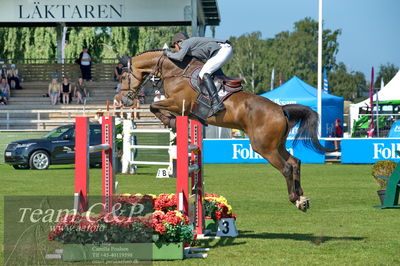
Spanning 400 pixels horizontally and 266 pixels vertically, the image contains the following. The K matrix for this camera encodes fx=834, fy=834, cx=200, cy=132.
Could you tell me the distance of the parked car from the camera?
25.0m

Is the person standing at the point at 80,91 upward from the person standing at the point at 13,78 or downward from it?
downward

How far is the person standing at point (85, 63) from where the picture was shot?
37.8 metres

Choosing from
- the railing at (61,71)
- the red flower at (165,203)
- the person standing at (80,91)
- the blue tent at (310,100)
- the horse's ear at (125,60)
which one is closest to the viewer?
the red flower at (165,203)

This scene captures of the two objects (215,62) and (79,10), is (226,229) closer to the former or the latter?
(215,62)

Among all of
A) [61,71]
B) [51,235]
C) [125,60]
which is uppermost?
[61,71]

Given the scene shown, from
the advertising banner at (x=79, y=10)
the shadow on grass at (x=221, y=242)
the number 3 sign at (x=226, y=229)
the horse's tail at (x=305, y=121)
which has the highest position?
the advertising banner at (x=79, y=10)

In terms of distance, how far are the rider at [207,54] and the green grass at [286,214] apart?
1790 mm

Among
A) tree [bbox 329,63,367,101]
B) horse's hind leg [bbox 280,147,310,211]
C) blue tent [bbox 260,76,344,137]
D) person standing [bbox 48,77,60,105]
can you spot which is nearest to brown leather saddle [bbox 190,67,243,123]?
horse's hind leg [bbox 280,147,310,211]

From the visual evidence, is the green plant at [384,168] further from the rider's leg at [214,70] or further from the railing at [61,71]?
the railing at [61,71]

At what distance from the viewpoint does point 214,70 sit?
10289 millimetres

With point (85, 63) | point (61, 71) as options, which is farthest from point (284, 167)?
point (61, 71)

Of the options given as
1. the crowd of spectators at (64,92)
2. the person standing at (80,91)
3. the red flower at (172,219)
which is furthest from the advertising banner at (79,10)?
the red flower at (172,219)

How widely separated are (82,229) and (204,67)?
3.10 metres

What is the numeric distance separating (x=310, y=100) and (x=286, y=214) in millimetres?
21846
